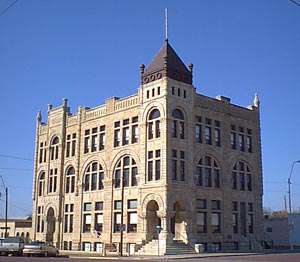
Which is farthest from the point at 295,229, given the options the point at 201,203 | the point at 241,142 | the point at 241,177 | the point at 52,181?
the point at 52,181

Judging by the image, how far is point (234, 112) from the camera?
2472 inches

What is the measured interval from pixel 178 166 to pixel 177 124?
194 inches

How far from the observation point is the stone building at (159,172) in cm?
5338

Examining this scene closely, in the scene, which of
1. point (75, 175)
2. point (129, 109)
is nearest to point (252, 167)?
point (129, 109)

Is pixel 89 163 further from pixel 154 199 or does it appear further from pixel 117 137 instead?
pixel 154 199

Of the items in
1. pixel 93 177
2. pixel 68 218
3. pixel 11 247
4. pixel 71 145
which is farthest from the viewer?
pixel 71 145

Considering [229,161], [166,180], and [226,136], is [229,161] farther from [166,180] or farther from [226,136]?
[166,180]

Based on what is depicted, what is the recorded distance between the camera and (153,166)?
54.0m

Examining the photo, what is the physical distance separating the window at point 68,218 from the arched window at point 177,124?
823 inches

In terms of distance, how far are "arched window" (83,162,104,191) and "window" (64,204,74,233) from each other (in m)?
4.30

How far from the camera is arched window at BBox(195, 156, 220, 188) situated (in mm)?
56438

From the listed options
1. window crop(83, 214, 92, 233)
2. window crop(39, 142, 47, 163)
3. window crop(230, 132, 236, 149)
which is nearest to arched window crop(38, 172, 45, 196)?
window crop(39, 142, 47, 163)

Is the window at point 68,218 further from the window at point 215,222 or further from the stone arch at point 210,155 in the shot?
the stone arch at point 210,155

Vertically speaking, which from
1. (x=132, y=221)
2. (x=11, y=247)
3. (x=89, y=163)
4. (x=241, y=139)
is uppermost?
(x=241, y=139)
